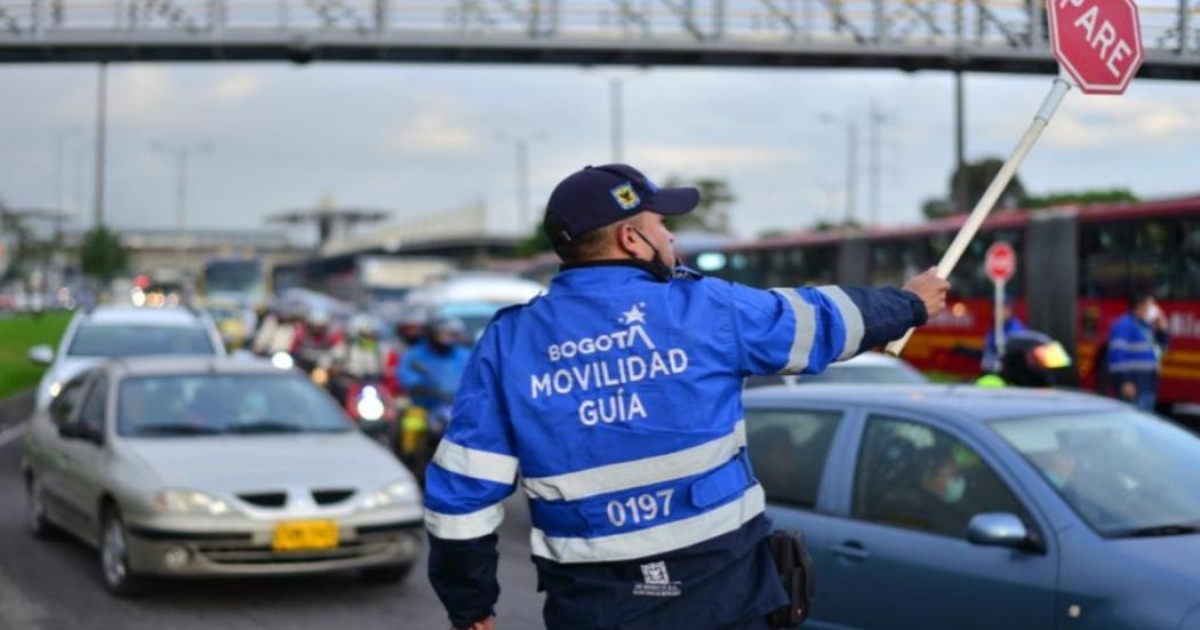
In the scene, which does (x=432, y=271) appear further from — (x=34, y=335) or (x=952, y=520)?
(x=952, y=520)

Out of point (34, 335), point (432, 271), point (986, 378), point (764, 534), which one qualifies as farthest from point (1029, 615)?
point (432, 271)

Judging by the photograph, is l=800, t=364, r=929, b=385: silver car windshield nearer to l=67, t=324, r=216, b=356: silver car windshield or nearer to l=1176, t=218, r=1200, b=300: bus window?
l=67, t=324, r=216, b=356: silver car windshield

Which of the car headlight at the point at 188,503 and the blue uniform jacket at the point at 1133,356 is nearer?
the car headlight at the point at 188,503

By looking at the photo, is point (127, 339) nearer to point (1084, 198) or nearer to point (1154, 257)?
point (1154, 257)

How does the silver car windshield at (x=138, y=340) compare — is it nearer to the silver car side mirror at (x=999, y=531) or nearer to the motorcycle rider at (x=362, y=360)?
the motorcycle rider at (x=362, y=360)

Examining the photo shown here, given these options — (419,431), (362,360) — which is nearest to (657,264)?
(419,431)

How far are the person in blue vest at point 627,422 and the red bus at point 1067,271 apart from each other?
15191 millimetres

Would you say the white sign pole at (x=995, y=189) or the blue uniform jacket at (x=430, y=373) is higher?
the white sign pole at (x=995, y=189)

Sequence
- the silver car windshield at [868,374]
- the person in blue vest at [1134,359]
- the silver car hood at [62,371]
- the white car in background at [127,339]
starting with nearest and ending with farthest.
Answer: the silver car windshield at [868,374] → the silver car hood at [62,371] → the person in blue vest at [1134,359] → the white car in background at [127,339]

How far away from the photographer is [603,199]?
3.88 m

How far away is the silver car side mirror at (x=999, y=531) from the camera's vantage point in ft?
19.4

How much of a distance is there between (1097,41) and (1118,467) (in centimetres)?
218

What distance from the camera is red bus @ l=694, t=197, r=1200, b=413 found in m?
22.9

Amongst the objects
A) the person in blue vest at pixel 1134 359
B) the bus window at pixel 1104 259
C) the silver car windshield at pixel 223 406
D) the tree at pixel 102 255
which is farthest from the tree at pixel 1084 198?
the tree at pixel 102 255
